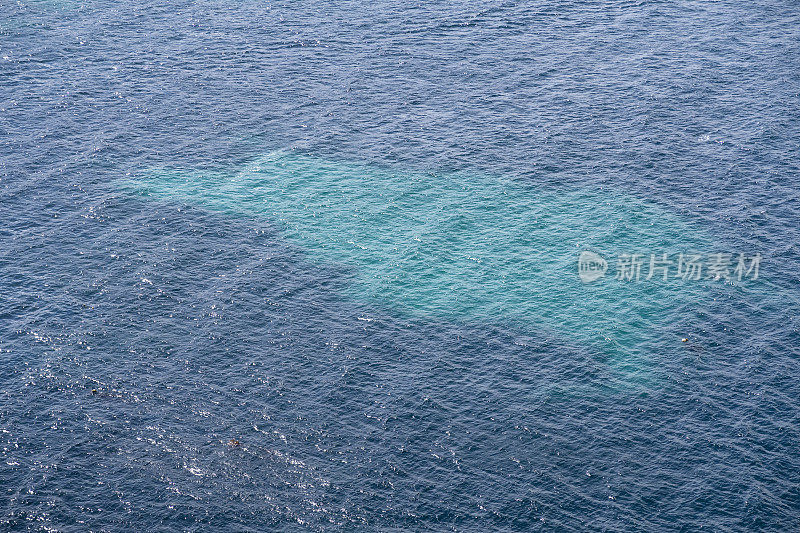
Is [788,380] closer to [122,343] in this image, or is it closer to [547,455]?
[547,455]

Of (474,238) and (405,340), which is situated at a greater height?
(474,238)

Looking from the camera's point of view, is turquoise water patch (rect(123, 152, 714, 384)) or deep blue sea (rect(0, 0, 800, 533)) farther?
turquoise water patch (rect(123, 152, 714, 384))

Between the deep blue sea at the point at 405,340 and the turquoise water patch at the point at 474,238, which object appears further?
the turquoise water patch at the point at 474,238

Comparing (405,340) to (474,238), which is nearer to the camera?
(405,340)
